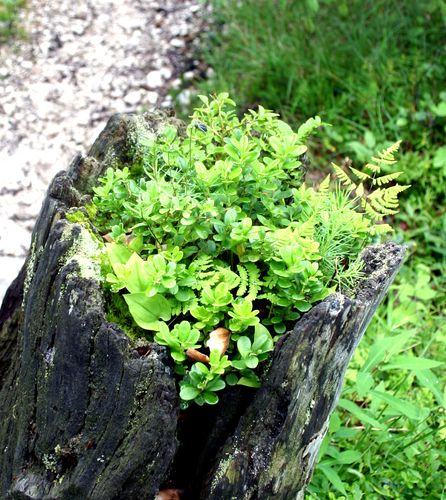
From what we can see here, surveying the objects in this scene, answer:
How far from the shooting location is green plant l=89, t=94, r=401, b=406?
198cm

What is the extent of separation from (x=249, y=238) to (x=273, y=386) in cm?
46

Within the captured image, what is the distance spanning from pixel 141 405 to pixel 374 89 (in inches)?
151

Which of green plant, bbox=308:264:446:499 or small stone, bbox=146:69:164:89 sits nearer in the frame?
green plant, bbox=308:264:446:499

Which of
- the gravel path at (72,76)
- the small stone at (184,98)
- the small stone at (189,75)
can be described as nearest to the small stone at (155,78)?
the gravel path at (72,76)

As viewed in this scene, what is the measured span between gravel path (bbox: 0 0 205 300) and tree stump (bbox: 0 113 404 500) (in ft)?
9.42

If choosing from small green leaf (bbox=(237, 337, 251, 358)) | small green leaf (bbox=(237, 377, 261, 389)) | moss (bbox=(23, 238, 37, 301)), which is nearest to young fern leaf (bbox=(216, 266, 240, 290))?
small green leaf (bbox=(237, 337, 251, 358))

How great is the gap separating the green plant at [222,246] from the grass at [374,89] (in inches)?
57.1

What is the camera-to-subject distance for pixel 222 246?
7.14 feet

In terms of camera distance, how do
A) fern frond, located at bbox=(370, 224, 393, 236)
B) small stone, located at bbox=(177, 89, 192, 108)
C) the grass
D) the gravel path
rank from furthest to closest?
small stone, located at bbox=(177, 89, 192, 108)
the gravel path
the grass
fern frond, located at bbox=(370, 224, 393, 236)

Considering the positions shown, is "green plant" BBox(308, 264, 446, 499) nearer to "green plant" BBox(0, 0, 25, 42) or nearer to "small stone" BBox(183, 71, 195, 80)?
"small stone" BBox(183, 71, 195, 80)

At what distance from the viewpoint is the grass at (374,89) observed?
415 cm

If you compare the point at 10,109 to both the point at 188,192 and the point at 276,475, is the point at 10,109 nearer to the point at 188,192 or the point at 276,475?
the point at 188,192

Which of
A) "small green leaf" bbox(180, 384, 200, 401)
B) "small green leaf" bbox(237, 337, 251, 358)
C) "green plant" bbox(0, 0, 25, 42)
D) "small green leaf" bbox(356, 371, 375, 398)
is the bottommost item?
"small green leaf" bbox(356, 371, 375, 398)

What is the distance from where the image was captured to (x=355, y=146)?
4.81 metres
